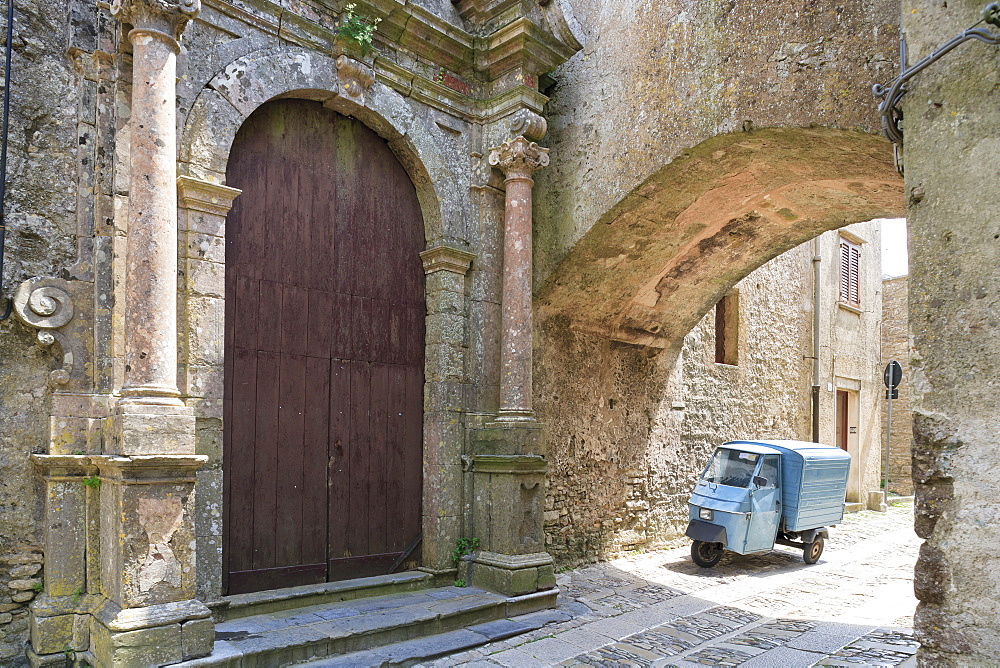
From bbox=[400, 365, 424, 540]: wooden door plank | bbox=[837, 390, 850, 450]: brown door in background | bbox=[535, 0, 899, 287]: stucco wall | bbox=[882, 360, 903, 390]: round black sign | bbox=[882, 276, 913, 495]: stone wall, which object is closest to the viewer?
bbox=[535, 0, 899, 287]: stucco wall

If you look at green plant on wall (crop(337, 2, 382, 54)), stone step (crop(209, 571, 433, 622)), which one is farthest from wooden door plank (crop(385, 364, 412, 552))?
green plant on wall (crop(337, 2, 382, 54))

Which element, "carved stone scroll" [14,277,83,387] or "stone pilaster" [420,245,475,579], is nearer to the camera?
"carved stone scroll" [14,277,83,387]

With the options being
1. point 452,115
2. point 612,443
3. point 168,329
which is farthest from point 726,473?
point 168,329

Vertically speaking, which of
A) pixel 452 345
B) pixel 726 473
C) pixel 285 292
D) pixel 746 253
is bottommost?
pixel 726 473

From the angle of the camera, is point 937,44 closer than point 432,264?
Yes

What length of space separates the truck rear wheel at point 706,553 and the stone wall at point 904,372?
898 centimetres

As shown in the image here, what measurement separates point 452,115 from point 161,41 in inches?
102

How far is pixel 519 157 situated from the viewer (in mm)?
5852

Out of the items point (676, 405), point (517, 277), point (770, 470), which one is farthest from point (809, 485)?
point (517, 277)

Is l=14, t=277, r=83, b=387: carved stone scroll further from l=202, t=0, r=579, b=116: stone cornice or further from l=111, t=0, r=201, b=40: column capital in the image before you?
l=202, t=0, r=579, b=116: stone cornice

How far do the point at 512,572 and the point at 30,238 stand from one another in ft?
12.6

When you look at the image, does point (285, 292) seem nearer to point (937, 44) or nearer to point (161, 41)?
point (161, 41)

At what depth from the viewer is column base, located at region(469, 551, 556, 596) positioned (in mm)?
5391

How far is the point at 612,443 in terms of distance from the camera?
7430mm
